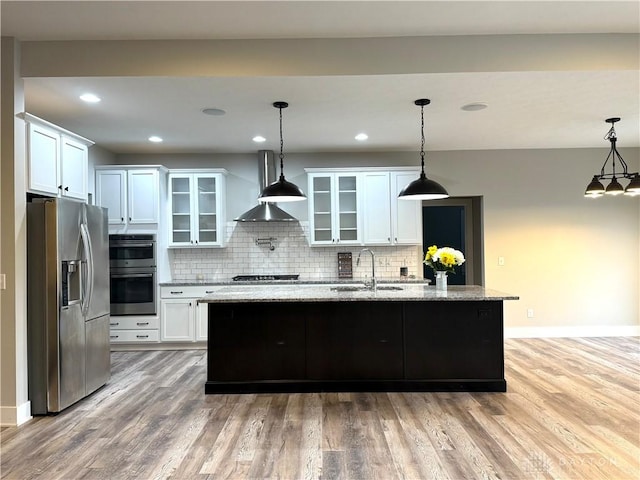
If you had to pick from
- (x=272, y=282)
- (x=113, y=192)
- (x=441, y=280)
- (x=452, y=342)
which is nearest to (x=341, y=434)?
(x=452, y=342)

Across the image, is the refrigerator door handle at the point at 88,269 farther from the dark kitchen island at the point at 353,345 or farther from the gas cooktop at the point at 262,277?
the gas cooktop at the point at 262,277

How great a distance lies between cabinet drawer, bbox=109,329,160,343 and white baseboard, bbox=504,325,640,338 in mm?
4880

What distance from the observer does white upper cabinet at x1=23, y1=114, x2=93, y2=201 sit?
341 centimetres

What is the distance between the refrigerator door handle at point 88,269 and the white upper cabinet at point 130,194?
1.90m

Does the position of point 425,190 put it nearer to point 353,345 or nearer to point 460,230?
point 353,345

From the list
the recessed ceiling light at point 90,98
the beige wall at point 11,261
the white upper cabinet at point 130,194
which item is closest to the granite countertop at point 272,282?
the white upper cabinet at point 130,194

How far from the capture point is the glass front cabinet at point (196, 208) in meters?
5.92

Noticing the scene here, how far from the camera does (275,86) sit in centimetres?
359

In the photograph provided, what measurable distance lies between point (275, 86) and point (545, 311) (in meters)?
5.06

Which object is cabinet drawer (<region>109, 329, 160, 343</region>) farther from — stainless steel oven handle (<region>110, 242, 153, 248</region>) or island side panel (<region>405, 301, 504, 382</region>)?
island side panel (<region>405, 301, 504, 382</region>)

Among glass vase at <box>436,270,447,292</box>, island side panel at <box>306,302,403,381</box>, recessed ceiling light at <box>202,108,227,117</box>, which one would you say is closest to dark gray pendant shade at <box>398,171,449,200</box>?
glass vase at <box>436,270,447,292</box>

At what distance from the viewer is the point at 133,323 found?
5.56 meters

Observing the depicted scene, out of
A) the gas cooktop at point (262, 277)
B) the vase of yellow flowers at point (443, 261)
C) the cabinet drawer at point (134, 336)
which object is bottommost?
the cabinet drawer at point (134, 336)

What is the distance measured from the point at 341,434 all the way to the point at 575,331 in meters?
4.76
